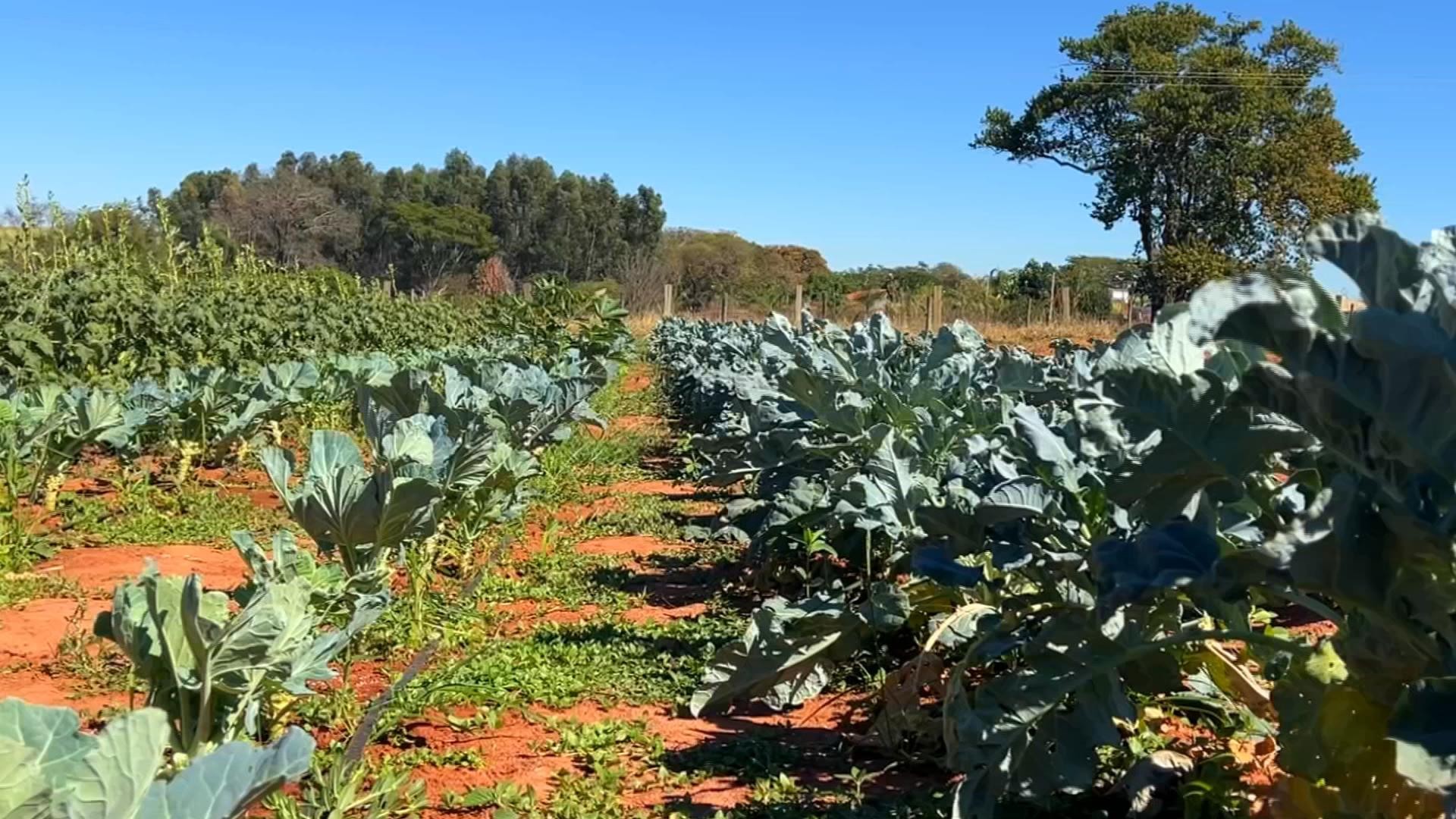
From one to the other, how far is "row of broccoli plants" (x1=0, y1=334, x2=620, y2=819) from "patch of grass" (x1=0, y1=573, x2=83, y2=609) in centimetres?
123

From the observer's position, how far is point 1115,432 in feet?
6.23

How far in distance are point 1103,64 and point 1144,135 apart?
79.5 inches

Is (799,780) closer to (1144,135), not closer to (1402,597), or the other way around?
(1402,597)

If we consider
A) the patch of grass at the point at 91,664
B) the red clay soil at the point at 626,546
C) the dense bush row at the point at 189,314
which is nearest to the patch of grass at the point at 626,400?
the dense bush row at the point at 189,314

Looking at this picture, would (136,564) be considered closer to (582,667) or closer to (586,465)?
(582,667)

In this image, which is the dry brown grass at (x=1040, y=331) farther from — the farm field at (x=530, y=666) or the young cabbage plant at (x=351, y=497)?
the young cabbage plant at (x=351, y=497)

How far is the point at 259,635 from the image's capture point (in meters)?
2.05

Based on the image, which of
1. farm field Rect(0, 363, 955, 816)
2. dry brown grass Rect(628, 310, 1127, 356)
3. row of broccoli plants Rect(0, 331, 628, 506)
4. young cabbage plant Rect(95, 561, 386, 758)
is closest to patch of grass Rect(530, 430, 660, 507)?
row of broccoli plants Rect(0, 331, 628, 506)

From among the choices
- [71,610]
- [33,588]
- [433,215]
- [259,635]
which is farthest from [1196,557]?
[433,215]

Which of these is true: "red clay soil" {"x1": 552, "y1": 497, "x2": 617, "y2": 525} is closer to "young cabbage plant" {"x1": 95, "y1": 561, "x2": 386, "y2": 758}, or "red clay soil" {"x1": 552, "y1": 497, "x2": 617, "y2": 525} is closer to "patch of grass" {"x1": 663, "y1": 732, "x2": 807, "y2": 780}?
"patch of grass" {"x1": 663, "y1": 732, "x2": 807, "y2": 780}

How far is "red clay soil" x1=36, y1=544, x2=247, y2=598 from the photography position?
4.80 meters

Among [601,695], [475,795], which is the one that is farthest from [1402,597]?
[601,695]

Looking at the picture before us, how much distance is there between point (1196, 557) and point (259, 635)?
1475 mm

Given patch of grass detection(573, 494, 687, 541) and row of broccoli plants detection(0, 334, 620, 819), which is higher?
row of broccoli plants detection(0, 334, 620, 819)
